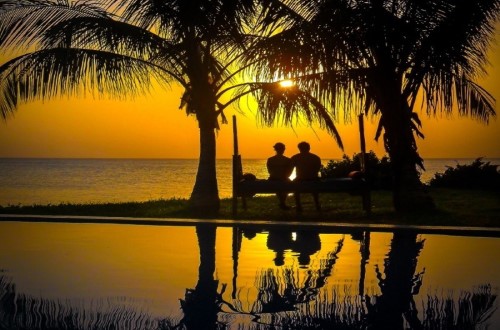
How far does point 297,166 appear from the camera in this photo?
14867 millimetres

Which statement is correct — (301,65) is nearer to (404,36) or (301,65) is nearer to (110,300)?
(404,36)

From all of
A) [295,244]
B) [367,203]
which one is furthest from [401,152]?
[295,244]

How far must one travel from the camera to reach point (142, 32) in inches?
567

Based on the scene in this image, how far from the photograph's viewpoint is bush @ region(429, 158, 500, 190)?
23.3m

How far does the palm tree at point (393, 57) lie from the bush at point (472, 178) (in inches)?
352

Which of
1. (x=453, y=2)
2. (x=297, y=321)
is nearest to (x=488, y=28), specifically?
(x=453, y=2)

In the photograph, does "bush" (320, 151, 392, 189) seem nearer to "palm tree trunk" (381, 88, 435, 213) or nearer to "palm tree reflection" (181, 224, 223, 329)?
"palm tree trunk" (381, 88, 435, 213)

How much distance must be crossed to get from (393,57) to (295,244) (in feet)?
16.2

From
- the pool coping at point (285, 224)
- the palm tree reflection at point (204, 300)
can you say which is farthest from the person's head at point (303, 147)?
the palm tree reflection at point (204, 300)

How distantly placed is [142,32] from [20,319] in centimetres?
959

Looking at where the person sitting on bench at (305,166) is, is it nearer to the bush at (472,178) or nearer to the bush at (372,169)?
the bush at (372,169)

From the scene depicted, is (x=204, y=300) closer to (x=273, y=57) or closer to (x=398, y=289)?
(x=398, y=289)

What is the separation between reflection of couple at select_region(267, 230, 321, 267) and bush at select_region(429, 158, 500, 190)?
1303 cm

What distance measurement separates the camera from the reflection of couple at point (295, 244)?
30.4 ft
